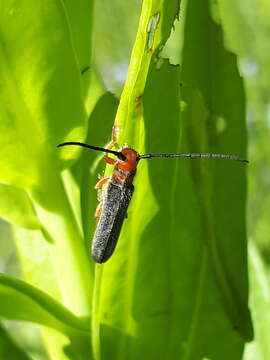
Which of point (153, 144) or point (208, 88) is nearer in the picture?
point (153, 144)

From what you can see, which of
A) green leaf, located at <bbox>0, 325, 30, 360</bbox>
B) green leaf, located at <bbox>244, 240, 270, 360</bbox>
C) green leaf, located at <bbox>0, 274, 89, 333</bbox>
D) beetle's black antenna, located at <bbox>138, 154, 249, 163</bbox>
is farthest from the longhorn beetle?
green leaf, located at <bbox>244, 240, 270, 360</bbox>

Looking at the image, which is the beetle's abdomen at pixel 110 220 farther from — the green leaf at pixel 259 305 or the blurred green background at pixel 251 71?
the green leaf at pixel 259 305

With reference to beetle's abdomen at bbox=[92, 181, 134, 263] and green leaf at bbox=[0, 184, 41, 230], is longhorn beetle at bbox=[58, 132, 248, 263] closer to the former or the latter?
beetle's abdomen at bbox=[92, 181, 134, 263]

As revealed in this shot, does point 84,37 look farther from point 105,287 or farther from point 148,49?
point 105,287

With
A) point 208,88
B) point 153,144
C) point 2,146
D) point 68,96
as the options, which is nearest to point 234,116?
point 208,88

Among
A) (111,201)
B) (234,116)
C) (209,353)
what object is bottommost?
(209,353)

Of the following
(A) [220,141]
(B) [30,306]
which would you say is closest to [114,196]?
(A) [220,141]

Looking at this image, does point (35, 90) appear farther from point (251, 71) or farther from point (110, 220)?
point (251, 71)
